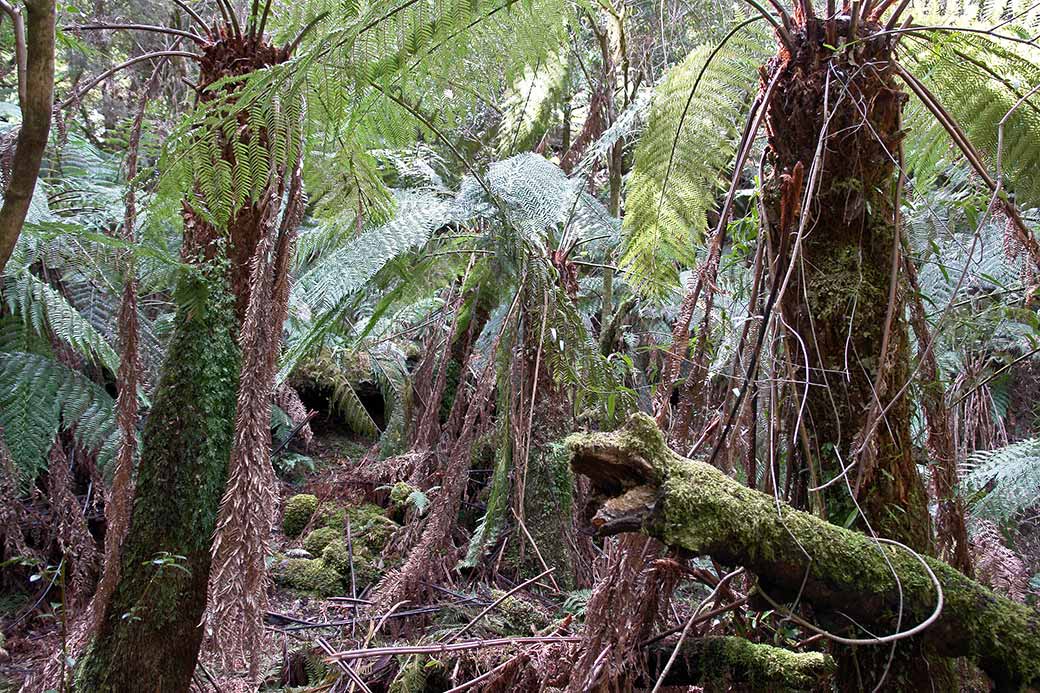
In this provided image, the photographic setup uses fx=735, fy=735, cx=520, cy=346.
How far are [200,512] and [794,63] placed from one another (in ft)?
5.94

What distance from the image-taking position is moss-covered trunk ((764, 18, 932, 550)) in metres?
1.42

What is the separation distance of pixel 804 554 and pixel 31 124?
142cm

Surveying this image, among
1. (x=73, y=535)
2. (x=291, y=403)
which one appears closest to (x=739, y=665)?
(x=73, y=535)

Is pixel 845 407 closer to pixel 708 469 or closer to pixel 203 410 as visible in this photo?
pixel 708 469

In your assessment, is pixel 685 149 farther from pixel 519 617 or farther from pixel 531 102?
pixel 531 102

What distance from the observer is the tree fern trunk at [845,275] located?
1420mm

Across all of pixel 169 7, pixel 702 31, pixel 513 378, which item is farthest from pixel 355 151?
pixel 169 7

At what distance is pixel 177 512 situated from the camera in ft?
6.45

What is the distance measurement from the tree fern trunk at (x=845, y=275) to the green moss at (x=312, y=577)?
94.6 inches

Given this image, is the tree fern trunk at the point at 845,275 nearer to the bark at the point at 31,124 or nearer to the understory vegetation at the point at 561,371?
the understory vegetation at the point at 561,371

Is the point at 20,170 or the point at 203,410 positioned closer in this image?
the point at 20,170

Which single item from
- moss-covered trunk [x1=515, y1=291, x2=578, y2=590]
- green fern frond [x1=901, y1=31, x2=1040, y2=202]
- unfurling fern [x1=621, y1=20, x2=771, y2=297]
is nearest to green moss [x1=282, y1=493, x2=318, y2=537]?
moss-covered trunk [x1=515, y1=291, x2=578, y2=590]

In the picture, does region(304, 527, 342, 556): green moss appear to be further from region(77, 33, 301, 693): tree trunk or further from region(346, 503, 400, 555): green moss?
region(77, 33, 301, 693): tree trunk

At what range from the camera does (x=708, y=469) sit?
1.32m
